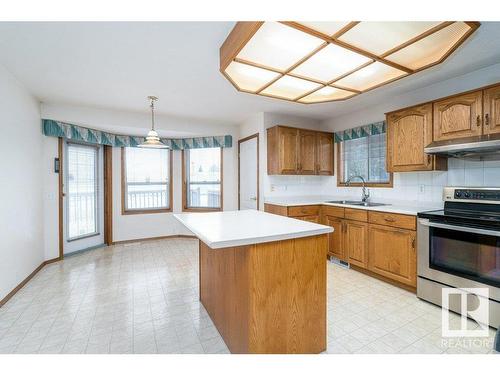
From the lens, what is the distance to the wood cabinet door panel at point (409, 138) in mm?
2600

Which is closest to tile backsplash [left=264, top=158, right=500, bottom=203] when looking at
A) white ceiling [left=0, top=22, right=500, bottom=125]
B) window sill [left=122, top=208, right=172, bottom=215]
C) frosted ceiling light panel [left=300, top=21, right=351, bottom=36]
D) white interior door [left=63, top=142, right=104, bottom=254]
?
white ceiling [left=0, top=22, right=500, bottom=125]

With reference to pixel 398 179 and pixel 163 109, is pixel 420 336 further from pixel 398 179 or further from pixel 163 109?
pixel 163 109

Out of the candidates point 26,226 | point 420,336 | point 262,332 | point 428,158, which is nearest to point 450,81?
point 428,158

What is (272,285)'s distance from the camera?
1.47 metres

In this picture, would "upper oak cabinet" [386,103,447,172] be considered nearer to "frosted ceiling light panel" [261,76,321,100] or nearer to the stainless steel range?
the stainless steel range

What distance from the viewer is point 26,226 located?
291 cm

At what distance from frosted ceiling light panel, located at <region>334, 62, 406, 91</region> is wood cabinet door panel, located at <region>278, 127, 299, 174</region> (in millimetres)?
1253

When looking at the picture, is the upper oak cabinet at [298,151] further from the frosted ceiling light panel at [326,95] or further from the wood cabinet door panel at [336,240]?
the wood cabinet door panel at [336,240]

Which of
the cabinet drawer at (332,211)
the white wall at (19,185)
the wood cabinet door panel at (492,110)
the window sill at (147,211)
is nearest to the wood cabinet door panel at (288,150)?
the cabinet drawer at (332,211)

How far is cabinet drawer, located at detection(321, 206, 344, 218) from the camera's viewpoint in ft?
10.9

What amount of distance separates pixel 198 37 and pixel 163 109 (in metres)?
2.16

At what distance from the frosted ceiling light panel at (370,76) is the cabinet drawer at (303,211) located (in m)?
1.67

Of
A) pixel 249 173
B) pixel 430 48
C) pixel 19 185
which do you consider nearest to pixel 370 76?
pixel 430 48
